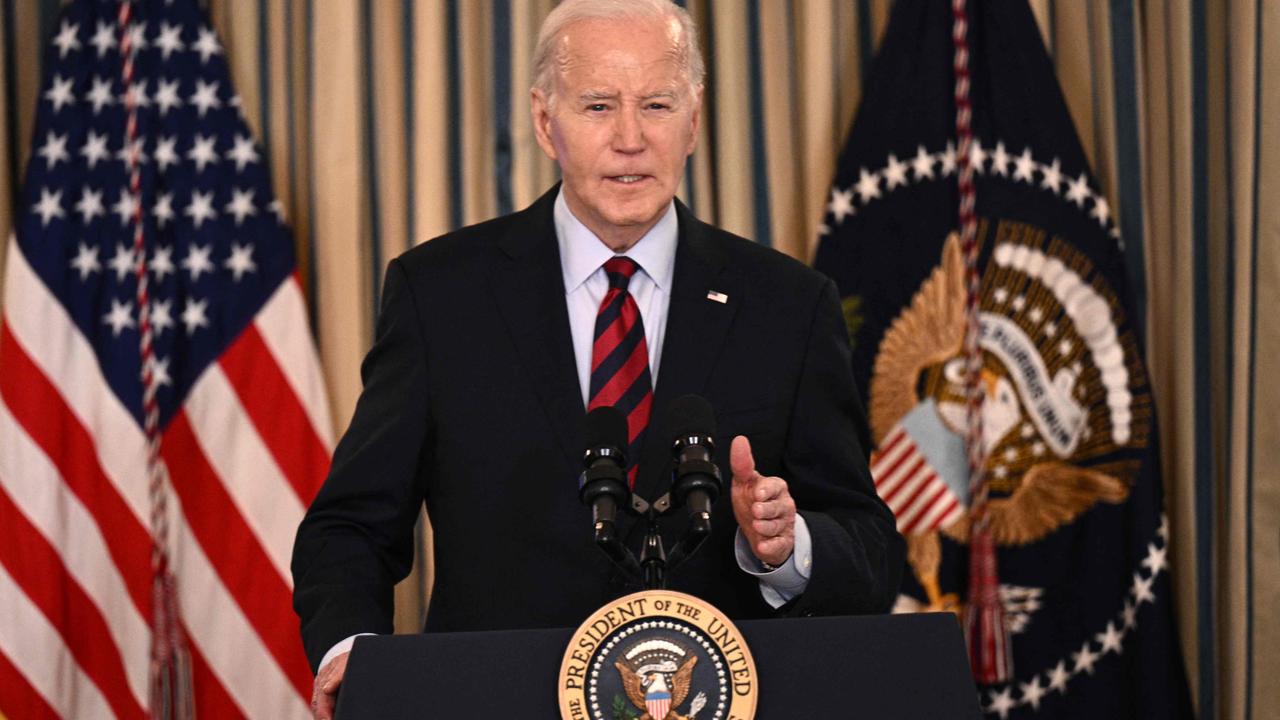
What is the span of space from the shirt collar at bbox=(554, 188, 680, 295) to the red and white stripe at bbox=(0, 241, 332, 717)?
1.79 m

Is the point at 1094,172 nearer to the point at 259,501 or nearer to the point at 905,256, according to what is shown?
the point at 905,256

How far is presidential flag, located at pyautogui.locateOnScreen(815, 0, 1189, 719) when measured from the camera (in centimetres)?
393

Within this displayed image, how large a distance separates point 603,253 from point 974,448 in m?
1.92

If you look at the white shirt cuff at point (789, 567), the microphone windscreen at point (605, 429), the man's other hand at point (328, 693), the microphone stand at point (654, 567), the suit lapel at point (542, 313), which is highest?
the suit lapel at point (542, 313)

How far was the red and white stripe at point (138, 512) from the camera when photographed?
3738 mm

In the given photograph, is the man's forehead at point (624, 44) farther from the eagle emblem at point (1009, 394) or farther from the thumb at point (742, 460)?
the eagle emblem at point (1009, 394)

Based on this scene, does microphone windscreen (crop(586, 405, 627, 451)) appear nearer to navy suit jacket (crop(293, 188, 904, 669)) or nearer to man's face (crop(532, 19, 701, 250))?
navy suit jacket (crop(293, 188, 904, 669))

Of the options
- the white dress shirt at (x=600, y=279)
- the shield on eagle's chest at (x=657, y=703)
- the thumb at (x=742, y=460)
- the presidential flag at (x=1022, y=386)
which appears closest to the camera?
the shield on eagle's chest at (x=657, y=703)

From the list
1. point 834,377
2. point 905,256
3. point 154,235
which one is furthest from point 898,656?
point 154,235

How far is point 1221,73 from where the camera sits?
4.09m

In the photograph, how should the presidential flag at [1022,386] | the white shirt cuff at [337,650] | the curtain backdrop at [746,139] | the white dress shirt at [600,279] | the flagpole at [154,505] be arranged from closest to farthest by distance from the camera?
the white shirt cuff at [337,650], the white dress shirt at [600,279], the flagpole at [154,505], the presidential flag at [1022,386], the curtain backdrop at [746,139]

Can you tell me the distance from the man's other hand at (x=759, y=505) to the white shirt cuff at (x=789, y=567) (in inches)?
3.5

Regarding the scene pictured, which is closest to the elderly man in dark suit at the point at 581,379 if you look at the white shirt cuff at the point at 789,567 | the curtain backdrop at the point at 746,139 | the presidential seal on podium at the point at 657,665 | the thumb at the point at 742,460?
the white shirt cuff at the point at 789,567

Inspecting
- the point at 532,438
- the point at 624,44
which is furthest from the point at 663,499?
the point at 624,44
